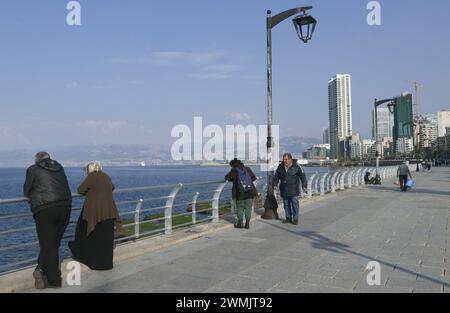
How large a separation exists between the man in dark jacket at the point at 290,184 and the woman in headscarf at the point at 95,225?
5.67 meters

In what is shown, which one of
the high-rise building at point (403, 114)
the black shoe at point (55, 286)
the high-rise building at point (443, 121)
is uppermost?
the high-rise building at point (443, 121)

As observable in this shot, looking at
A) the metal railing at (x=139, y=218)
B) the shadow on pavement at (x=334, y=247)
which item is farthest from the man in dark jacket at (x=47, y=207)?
the shadow on pavement at (x=334, y=247)

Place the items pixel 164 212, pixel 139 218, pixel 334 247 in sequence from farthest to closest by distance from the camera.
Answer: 1. pixel 139 218
2. pixel 164 212
3. pixel 334 247

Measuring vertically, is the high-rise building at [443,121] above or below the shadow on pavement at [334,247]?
above

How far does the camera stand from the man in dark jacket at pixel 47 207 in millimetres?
5523

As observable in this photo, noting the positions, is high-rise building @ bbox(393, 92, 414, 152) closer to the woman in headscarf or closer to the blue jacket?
the blue jacket

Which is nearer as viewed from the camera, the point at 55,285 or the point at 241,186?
the point at 55,285

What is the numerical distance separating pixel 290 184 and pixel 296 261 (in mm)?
4394

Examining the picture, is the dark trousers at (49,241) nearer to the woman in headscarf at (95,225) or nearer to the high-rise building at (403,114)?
the woman in headscarf at (95,225)

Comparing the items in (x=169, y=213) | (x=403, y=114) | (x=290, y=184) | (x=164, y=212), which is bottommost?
(x=164, y=212)

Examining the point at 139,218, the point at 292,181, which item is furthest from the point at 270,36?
the point at 139,218

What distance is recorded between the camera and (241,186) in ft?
33.4

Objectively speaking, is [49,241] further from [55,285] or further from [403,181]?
[403,181]

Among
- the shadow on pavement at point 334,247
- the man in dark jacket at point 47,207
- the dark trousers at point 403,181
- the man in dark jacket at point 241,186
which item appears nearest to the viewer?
the man in dark jacket at point 47,207
